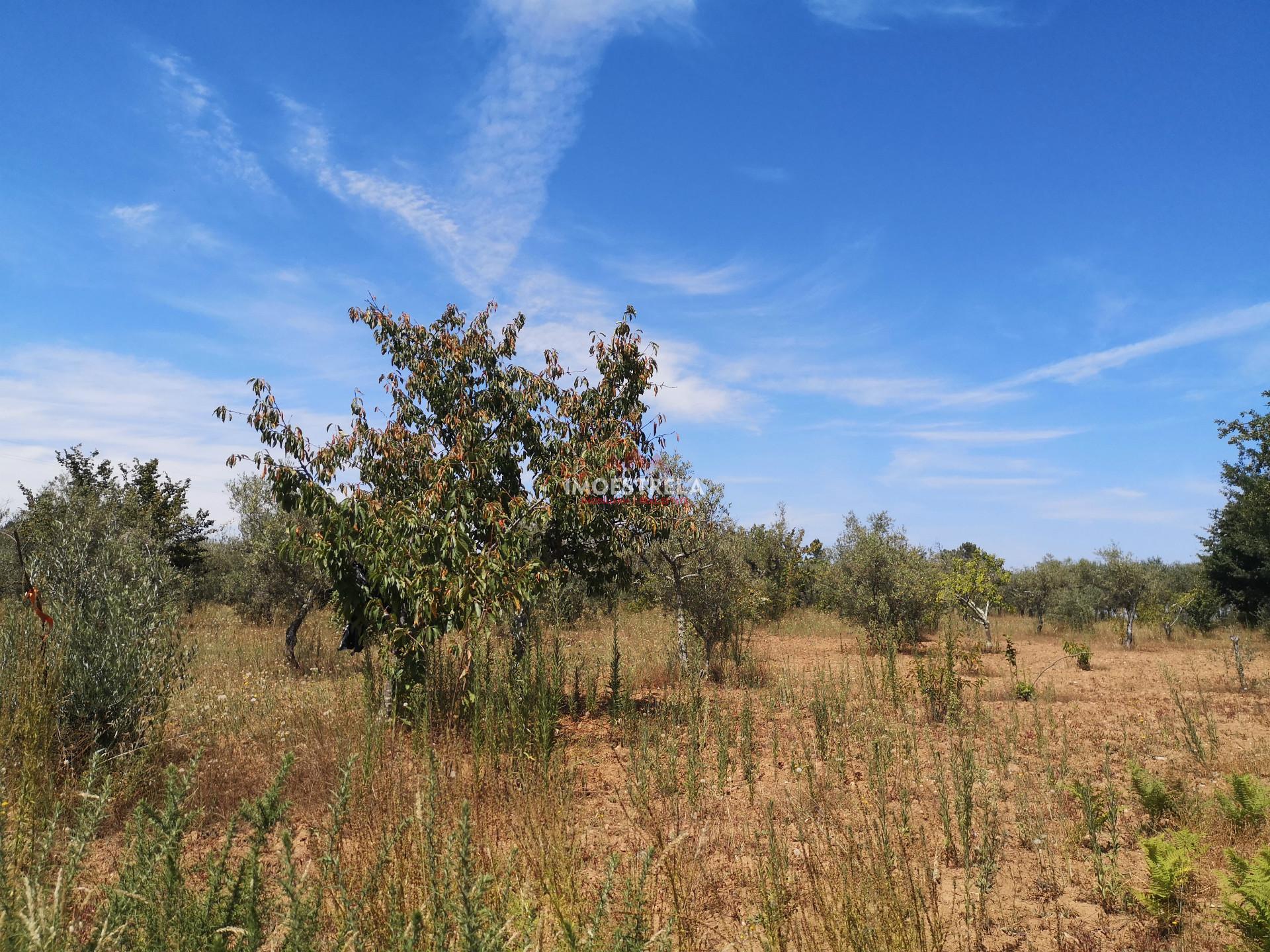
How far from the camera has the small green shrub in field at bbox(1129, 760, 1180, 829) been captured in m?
4.94

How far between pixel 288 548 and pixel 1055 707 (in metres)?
9.77

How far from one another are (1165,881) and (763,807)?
2.26 meters

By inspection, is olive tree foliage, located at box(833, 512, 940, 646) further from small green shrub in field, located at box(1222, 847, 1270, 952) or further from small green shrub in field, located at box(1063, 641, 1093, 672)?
small green shrub in field, located at box(1222, 847, 1270, 952)

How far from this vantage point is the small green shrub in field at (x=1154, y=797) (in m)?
4.94

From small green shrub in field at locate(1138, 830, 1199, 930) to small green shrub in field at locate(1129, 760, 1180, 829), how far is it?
4.04ft

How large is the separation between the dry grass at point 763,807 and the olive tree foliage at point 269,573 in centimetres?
341

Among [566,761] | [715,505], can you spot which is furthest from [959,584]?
[566,761]

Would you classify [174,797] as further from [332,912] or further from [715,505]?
[715,505]

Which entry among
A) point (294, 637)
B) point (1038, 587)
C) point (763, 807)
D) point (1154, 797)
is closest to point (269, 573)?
point (294, 637)

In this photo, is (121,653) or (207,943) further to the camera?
(121,653)

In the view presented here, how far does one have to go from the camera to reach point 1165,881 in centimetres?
360

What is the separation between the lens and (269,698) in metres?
7.49

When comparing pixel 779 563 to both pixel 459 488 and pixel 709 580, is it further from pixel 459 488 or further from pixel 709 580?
pixel 459 488

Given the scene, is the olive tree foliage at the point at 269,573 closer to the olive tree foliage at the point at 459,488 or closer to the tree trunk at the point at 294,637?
the tree trunk at the point at 294,637
